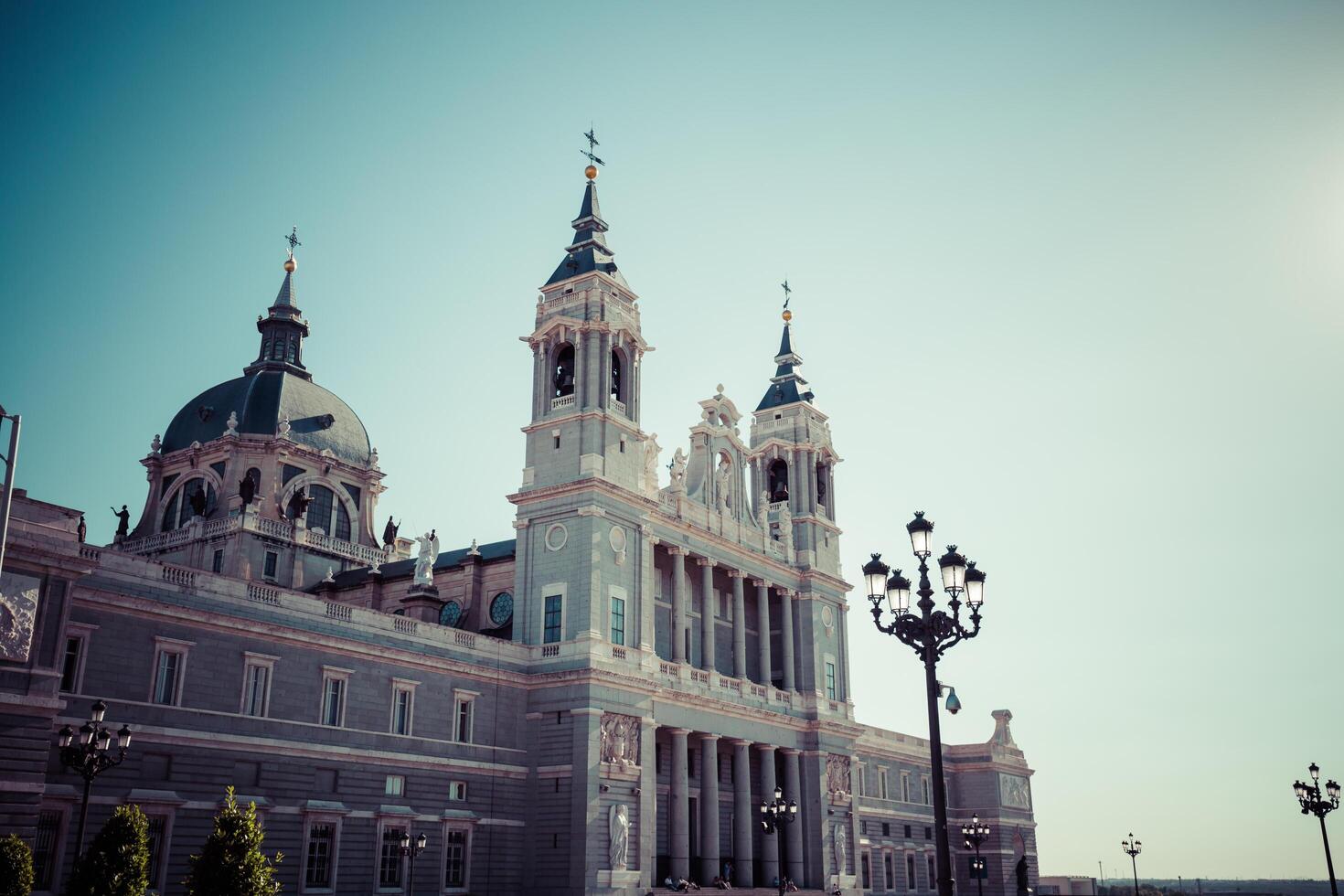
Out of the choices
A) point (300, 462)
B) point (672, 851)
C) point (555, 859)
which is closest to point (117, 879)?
point (555, 859)

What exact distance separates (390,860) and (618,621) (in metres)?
14.9

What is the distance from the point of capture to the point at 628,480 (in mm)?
58000

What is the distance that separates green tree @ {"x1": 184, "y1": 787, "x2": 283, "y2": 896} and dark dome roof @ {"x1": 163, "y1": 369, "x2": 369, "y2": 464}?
4757 cm

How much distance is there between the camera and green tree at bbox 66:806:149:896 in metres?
29.1

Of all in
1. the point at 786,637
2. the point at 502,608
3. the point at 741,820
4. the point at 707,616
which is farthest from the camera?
the point at 786,637

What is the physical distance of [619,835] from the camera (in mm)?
51531

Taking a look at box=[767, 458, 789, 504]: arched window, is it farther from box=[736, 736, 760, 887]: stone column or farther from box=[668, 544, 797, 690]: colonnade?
box=[736, 736, 760, 887]: stone column

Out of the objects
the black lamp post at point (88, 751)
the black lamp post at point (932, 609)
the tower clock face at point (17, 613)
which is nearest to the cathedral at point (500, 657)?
the tower clock face at point (17, 613)

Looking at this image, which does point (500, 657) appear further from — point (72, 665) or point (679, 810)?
point (72, 665)

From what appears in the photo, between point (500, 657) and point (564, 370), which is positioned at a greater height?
point (564, 370)

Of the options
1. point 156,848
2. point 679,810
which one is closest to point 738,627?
point 679,810

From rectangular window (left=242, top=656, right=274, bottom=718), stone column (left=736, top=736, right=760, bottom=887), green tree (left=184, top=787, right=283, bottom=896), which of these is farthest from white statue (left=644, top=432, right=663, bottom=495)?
green tree (left=184, top=787, right=283, bottom=896)

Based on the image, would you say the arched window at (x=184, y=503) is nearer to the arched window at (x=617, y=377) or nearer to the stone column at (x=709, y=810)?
the arched window at (x=617, y=377)

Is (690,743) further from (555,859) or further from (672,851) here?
(555,859)
